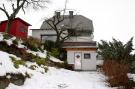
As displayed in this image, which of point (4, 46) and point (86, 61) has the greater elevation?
point (4, 46)

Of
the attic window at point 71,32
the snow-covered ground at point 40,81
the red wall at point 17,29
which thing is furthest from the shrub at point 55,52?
the snow-covered ground at point 40,81

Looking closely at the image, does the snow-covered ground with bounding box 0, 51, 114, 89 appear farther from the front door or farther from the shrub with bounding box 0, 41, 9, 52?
the front door

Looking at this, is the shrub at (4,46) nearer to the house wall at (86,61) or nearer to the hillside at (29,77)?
the hillside at (29,77)

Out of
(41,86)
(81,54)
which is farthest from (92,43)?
(41,86)

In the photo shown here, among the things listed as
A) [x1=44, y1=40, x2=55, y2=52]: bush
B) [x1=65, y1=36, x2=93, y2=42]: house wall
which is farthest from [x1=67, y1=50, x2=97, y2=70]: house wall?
[x1=65, y1=36, x2=93, y2=42]: house wall

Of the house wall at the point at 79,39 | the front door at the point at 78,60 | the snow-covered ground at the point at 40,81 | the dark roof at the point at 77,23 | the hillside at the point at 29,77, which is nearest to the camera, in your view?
the hillside at the point at 29,77

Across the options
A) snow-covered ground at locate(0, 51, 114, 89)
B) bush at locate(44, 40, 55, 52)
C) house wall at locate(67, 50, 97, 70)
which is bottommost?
snow-covered ground at locate(0, 51, 114, 89)

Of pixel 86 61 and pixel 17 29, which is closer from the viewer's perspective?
pixel 86 61

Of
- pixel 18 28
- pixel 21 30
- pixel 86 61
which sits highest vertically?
pixel 18 28

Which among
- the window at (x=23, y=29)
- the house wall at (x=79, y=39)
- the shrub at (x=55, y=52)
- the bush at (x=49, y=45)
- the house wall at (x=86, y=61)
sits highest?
the window at (x=23, y=29)

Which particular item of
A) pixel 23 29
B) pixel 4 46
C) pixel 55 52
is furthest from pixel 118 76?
pixel 23 29

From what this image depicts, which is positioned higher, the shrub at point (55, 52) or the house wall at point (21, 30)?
the house wall at point (21, 30)

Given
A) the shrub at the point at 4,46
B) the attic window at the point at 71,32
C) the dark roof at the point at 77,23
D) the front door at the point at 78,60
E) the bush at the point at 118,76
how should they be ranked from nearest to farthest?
1. the bush at the point at 118,76
2. the shrub at the point at 4,46
3. the front door at the point at 78,60
4. the attic window at the point at 71,32
5. the dark roof at the point at 77,23

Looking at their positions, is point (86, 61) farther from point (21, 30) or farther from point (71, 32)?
point (21, 30)
